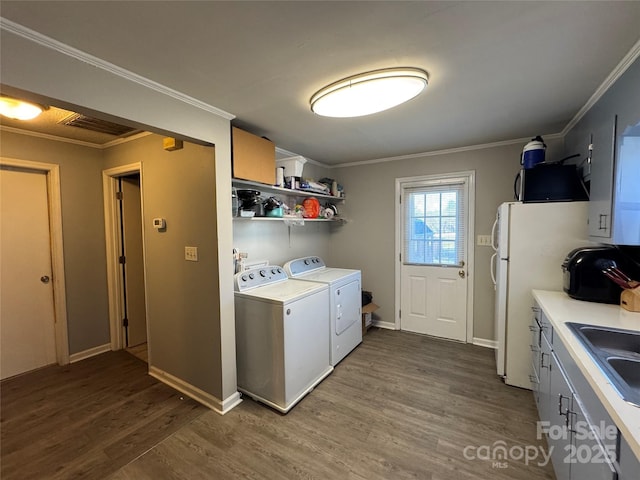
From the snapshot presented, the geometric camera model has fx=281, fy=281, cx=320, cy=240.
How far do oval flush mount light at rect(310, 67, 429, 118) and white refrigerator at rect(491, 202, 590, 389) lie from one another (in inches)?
58.0

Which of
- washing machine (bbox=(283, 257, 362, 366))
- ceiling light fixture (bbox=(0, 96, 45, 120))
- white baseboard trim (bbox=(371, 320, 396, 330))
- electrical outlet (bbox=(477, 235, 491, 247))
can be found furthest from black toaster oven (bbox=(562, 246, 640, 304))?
ceiling light fixture (bbox=(0, 96, 45, 120))

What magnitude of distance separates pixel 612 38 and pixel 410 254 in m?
2.66

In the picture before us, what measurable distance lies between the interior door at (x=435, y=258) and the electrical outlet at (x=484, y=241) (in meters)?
0.16

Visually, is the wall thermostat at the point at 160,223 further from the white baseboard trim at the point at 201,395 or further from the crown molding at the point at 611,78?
the crown molding at the point at 611,78

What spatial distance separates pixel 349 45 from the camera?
1.37m

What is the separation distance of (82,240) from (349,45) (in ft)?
11.1

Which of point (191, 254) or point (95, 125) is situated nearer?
point (191, 254)

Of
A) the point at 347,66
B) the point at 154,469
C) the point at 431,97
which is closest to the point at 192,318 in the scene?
the point at 154,469

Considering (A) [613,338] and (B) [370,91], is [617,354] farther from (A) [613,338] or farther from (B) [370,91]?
(B) [370,91]

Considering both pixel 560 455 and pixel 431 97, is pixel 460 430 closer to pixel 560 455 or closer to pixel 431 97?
pixel 560 455

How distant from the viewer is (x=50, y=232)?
9.65 ft

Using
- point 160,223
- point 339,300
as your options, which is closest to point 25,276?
point 160,223

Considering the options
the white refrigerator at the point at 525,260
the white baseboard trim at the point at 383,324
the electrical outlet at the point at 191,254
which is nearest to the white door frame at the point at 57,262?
the electrical outlet at the point at 191,254

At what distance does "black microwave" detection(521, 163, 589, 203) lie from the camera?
2264 millimetres
